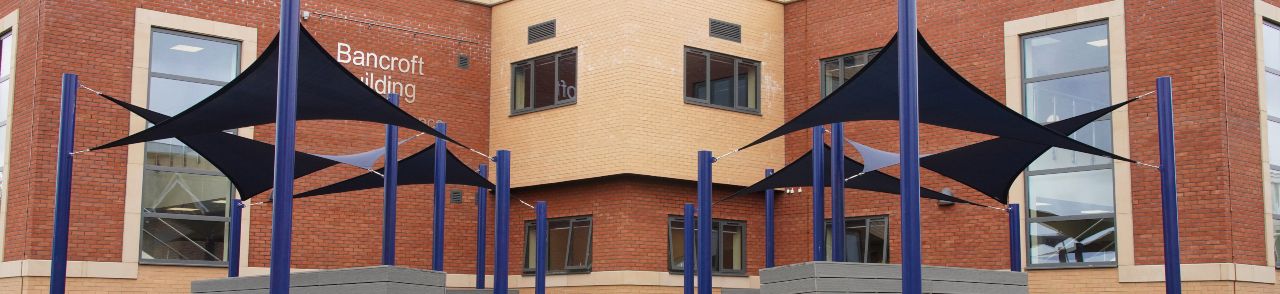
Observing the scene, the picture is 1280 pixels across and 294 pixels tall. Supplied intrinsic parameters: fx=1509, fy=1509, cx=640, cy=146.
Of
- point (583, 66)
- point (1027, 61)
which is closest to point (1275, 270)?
point (1027, 61)

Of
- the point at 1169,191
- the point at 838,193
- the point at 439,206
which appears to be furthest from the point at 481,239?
the point at 1169,191

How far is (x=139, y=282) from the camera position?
61.7ft

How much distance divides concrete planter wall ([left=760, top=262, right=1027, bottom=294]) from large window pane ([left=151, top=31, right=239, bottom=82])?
9594 mm

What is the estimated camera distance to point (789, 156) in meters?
22.4

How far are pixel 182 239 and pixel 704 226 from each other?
284 inches

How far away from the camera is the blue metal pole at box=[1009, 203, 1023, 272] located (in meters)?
17.9

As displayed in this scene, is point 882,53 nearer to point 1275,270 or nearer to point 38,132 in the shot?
point 1275,270

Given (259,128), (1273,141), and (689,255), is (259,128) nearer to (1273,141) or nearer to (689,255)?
(689,255)

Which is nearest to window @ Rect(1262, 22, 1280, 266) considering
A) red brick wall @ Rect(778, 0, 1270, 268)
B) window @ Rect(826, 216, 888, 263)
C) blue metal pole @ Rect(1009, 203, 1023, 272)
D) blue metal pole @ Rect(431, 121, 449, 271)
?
red brick wall @ Rect(778, 0, 1270, 268)

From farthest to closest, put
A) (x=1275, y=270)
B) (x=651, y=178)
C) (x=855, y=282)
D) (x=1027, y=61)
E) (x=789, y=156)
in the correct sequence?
(x=789, y=156)
(x=651, y=178)
(x=1027, y=61)
(x=1275, y=270)
(x=855, y=282)

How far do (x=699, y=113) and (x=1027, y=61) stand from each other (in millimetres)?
4668

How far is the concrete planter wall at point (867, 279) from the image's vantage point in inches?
476

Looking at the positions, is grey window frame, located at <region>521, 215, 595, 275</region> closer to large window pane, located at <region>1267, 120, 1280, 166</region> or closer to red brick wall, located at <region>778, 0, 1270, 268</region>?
red brick wall, located at <region>778, 0, 1270, 268</region>

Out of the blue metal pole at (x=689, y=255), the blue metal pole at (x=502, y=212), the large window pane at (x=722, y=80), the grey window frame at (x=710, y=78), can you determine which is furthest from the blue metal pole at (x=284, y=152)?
the large window pane at (x=722, y=80)
